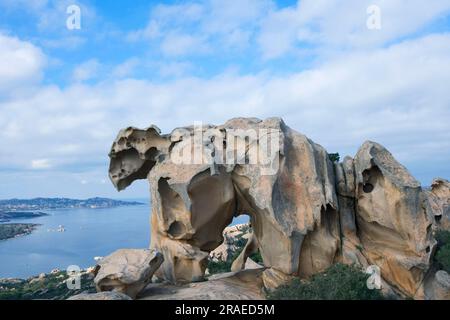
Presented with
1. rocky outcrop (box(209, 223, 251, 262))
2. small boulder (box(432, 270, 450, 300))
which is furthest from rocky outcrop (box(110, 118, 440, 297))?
rocky outcrop (box(209, 223, 251, 262))

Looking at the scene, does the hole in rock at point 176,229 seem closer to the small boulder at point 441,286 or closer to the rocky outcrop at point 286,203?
the rocky outcrop at point 286,203

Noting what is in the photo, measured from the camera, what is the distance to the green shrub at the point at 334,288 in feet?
35.2

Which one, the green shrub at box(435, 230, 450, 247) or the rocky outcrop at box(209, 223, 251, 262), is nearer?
the green shrub at box(435, 230, 450, 247)

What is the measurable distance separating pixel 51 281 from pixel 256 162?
114 ft

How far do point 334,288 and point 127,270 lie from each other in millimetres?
5055

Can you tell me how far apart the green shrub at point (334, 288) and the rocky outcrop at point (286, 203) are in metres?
1.32

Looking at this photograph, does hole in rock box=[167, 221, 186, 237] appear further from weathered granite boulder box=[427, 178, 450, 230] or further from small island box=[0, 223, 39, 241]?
small island box=[0, 223, 39, 241]

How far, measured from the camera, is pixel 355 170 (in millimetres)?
13906

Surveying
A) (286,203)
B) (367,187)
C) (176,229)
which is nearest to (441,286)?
(367,187)

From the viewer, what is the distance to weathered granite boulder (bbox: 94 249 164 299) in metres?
11.6

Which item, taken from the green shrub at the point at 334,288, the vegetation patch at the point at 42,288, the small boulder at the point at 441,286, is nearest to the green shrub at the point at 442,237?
the small boulder at the point at 441,286

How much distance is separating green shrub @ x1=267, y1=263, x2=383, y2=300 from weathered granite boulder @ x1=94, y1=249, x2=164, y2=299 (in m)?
3.19
